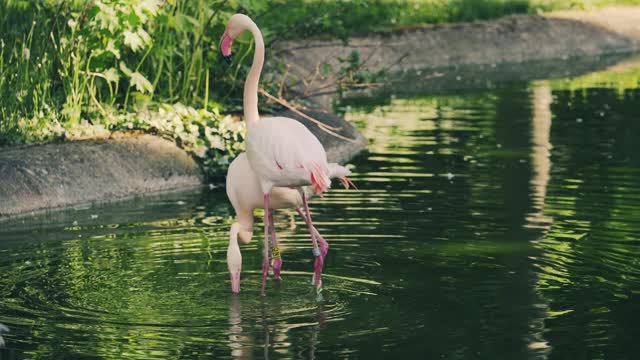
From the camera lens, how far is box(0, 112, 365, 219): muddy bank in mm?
11000

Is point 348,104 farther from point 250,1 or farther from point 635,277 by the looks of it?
point 635,277

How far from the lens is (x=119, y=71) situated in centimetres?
1309

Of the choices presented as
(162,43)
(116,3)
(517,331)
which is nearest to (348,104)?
(162,43)

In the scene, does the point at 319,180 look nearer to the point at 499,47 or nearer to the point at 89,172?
the point at 89,172

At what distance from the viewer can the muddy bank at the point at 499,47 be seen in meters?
21.1

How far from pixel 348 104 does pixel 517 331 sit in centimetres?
1125

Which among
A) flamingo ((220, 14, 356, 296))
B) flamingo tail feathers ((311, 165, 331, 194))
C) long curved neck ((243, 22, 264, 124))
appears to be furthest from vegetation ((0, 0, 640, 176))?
flamingo tail feathers ((311, 165, 331, 194))

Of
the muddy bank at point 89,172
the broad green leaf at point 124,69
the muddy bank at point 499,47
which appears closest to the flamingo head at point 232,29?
the muddy bank at point 89,172

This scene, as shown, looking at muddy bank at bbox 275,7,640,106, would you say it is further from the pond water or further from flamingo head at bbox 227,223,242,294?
flamingo head at bbox 227,223,242,294

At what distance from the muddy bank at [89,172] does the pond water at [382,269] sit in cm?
21

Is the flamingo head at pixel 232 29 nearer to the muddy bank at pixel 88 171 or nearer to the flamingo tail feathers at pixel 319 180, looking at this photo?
the flamingo tail feathers at pixel 319 180

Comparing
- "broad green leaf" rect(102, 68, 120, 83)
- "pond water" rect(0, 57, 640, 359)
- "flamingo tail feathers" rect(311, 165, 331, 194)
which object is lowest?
"pond water" rect(0, 57, 640, 359)

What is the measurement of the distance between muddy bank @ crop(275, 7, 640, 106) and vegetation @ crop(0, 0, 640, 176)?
20.6ft

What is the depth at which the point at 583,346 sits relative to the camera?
6.67 metres
